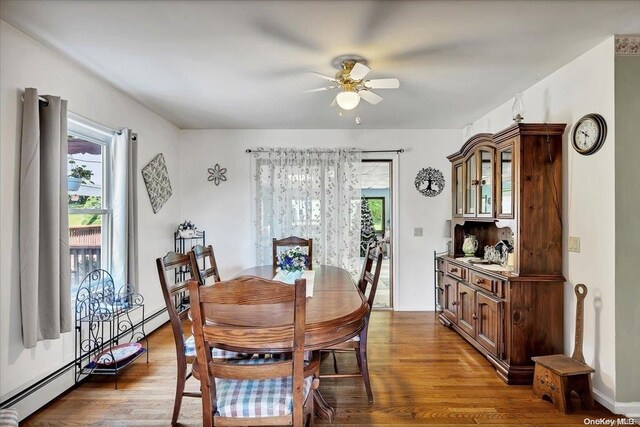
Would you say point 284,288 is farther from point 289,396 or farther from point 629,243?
point 629,243

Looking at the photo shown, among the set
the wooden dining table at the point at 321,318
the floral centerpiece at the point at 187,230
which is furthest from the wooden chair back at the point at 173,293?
the floral centerpiece at the point at 187,230

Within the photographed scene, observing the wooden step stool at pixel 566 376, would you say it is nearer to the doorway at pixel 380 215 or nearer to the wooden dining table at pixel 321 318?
the wooden dining table at pixel 321 318

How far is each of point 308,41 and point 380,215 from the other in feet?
25.5

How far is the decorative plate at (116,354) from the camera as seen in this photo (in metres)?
2.59

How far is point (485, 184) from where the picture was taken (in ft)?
10.4

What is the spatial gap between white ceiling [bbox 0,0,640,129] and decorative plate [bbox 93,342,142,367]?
89.2 inches

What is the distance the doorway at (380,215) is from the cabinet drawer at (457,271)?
95 centimetres

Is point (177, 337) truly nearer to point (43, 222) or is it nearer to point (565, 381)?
point (43, 222)

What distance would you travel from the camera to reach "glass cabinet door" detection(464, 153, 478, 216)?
3.35 meters

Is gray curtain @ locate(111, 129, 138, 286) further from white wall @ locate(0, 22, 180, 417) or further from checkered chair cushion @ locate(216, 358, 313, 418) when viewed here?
checkered chair cushion @ locate(216, 358, 313, 418)

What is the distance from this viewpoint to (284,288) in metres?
1.33

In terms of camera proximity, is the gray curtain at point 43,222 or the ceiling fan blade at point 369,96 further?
the ceiling fan blade at point 369,96

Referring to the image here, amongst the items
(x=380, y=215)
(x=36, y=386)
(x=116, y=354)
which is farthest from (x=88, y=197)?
(x=380, y=215)

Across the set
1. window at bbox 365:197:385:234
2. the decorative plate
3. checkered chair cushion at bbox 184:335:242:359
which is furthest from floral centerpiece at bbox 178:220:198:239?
window at bbox 365:197:385:234
